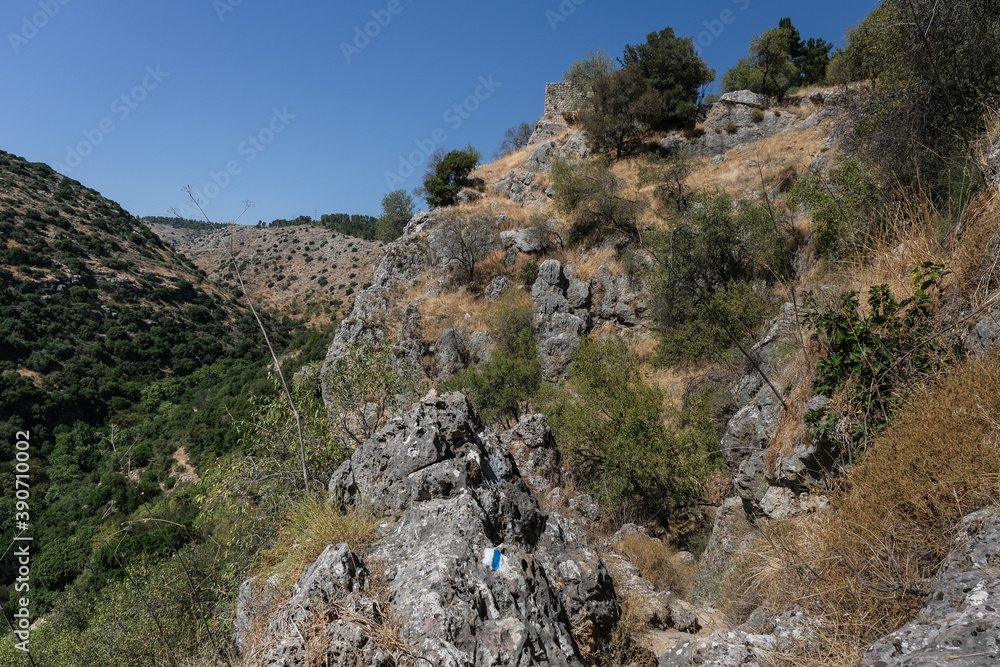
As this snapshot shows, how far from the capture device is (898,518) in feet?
8.96

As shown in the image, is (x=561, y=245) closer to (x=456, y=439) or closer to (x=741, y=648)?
(x=456, y=439)

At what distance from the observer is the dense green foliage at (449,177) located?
111 feet

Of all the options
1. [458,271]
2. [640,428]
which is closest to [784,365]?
[640,428]

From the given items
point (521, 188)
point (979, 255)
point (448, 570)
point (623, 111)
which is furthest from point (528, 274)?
point (448, 570)

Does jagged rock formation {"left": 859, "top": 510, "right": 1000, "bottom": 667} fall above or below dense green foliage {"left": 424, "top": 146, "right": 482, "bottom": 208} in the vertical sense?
below

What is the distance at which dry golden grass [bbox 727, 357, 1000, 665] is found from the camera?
2434mm

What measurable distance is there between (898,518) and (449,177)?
35132 mm

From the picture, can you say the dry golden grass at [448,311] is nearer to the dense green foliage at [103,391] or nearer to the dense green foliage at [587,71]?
the dense green foliage at [103,391]

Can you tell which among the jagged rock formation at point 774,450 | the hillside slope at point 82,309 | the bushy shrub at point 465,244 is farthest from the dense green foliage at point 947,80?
the hillside slope at point 82,309

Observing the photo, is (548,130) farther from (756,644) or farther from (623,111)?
Answer: (756,644)

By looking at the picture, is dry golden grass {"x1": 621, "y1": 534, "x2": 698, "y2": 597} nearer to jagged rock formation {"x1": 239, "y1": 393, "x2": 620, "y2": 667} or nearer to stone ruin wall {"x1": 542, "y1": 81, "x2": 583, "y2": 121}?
jagged rock formation {"x1": 239, "y1": 393, "x2": 620, "y2": 667}

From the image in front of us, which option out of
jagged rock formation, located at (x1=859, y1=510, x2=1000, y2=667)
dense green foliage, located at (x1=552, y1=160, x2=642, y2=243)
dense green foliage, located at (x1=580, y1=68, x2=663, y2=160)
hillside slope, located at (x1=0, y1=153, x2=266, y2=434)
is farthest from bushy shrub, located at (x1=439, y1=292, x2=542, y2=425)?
dense green foliage, located at (x1=580, y1=68, x2=663, y2=160)

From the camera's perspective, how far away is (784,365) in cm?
576

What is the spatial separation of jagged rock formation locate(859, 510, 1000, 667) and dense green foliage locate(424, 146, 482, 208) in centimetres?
3381
